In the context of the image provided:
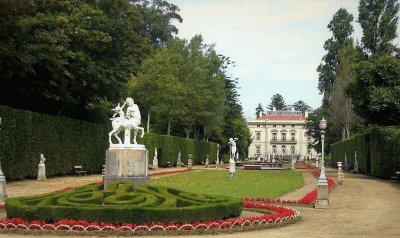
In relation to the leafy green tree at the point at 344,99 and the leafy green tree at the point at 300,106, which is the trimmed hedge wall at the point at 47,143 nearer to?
the leafy green tree at the point at 344,99

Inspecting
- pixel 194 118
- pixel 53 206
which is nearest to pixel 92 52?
pixel 53 206

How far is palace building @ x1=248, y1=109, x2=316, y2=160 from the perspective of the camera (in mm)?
149875

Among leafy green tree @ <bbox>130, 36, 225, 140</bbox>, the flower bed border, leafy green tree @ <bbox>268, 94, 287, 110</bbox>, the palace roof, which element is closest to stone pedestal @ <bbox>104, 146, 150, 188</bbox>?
the flower bed border

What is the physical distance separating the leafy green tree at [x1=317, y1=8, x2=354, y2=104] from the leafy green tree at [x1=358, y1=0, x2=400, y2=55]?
13478 mm

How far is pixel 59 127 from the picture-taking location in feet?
109

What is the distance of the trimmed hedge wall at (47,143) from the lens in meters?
26.8

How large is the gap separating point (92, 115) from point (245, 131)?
67993mm

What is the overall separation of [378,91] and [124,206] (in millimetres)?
28740

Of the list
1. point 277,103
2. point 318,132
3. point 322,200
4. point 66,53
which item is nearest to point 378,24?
point 66,53

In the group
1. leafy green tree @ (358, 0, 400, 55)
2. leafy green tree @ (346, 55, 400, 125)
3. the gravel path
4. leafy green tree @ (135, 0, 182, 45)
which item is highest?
leafy green tree @ (135, 0, 182, 45)

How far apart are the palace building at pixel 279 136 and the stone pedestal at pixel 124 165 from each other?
13225 centimetres

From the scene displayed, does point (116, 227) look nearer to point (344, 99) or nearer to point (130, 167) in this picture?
point (130, 167)

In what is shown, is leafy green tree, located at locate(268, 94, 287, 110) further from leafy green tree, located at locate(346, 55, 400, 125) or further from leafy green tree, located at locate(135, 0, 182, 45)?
leafy green tree, located at locate(346, 55, 400, 125)

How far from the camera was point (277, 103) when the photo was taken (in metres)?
185
